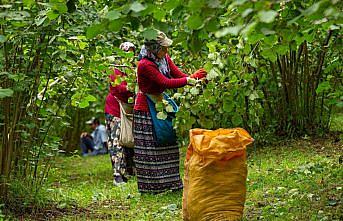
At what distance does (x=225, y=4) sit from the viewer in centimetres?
308

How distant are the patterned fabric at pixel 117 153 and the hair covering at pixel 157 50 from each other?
1865 mm

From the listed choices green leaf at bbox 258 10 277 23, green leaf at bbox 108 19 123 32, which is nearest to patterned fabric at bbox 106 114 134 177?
green leaf at bbox 108 19 123 32

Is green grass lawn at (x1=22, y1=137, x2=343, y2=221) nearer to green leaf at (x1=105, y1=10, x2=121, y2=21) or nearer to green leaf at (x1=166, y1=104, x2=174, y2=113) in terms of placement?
green leaf at (x1=166, y1=104, x2=174, y2=113)

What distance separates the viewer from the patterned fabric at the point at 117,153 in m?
8.11

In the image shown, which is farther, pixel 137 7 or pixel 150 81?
pixel 150 81

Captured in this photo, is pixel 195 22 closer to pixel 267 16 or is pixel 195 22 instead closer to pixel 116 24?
pixel 116 24

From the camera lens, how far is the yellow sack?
179 inches

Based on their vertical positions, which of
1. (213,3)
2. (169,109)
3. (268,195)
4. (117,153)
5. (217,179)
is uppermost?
(213,3)

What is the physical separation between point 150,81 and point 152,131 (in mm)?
491

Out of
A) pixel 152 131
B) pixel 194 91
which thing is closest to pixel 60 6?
pixel 194 91

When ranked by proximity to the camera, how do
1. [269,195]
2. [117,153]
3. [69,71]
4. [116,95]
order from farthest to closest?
[117,153], [116,95], [269,195], [69,71]

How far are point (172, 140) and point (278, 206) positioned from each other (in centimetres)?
167

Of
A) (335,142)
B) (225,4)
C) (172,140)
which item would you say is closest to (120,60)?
(172,140)

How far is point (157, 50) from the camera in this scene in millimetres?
6262
